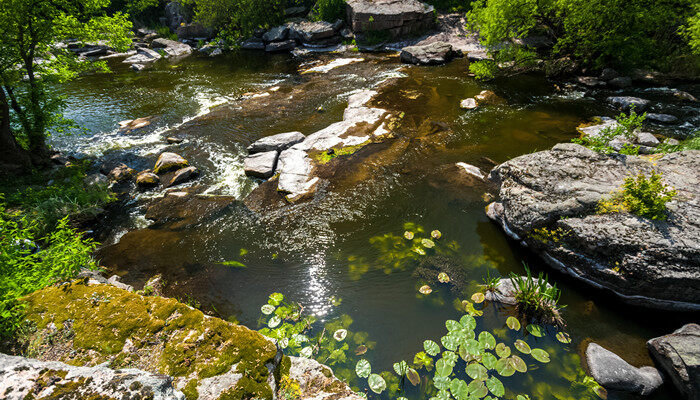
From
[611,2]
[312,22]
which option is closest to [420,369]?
[611,2]

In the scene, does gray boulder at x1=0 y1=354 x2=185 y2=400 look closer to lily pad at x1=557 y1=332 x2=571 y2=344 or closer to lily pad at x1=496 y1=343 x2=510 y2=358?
lily pad at x1=496 y1=343 x2=510 y2=358

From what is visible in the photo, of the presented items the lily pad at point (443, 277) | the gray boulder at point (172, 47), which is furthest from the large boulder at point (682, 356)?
the gray boulder at point (172, 47)

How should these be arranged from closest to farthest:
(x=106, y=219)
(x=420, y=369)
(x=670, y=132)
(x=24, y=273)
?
(x=24, y=273)
(x=420, y=369)
(x=106, y=219)
(x=670, y=132)

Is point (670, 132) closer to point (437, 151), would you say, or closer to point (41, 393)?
point (437, 151)

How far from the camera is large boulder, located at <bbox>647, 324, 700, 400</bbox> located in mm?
4043

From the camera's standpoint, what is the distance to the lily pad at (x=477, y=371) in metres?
4.42

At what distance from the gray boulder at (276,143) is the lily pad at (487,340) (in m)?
9.22

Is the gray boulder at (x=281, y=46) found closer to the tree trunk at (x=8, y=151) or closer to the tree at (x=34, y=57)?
the tree at (x=34, y=57)

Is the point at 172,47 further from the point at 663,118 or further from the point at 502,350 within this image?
the point at 663,118

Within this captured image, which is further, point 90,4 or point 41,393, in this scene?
point 90,4

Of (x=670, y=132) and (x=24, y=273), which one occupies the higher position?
(x=24, y=273)

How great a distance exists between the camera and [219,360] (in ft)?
9.68

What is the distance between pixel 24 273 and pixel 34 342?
1.47 meters

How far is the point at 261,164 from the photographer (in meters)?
10.1
